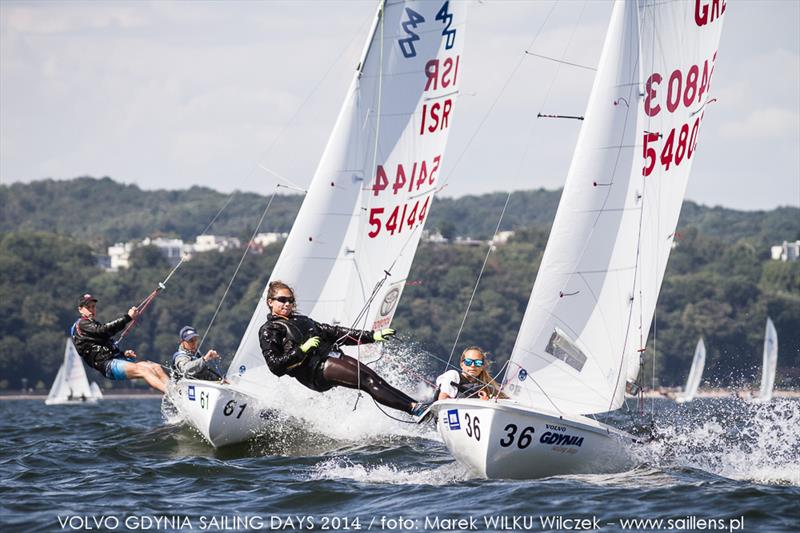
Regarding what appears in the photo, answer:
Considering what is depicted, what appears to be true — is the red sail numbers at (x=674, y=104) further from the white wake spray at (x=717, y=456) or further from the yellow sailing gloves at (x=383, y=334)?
the yellow sailing gloves at (x=383, y=334)

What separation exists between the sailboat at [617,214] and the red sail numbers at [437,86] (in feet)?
17.6

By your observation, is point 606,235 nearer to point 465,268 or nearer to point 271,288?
point 271,288

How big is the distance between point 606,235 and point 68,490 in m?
5.38

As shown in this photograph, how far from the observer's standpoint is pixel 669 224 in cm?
1303

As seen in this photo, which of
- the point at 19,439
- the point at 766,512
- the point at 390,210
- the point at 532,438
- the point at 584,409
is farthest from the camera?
the point at 390,210

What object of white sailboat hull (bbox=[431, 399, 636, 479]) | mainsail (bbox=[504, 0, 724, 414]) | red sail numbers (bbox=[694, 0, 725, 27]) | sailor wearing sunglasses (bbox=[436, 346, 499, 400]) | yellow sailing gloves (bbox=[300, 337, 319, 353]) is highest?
red sail numbers (bbox=[694, 0, 725, 27])

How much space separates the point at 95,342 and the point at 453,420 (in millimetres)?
4665

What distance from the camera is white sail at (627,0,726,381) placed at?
1280 cm

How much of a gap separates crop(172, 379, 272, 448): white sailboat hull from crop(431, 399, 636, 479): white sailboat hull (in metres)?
4.26

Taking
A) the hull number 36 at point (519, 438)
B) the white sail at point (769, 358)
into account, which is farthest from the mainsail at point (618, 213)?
the white sail at point (769, 358)

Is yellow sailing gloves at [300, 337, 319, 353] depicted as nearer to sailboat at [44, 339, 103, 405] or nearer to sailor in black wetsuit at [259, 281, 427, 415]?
sailor in black wetsuit at [259, 281, 427, 415]

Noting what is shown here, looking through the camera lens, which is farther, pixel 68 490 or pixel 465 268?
pixel 465 268

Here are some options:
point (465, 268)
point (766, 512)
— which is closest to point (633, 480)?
point (766, 512)

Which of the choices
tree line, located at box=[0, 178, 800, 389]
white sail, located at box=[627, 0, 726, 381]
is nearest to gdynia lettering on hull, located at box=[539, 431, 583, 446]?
white sail, located at box=[627, 0, 726, 381]
